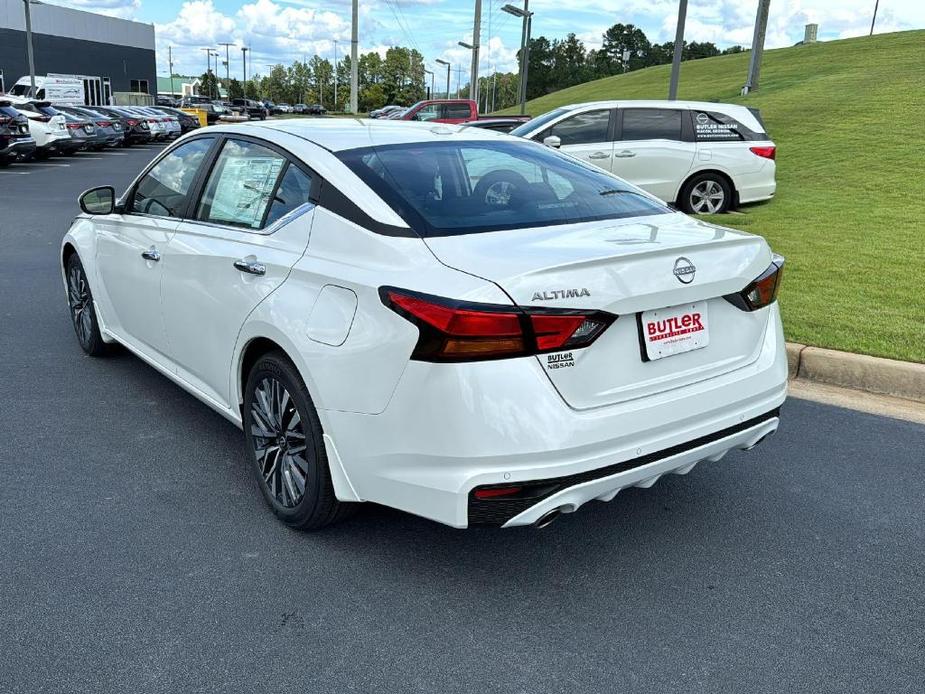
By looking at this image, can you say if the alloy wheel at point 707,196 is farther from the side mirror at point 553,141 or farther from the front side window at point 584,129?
the side mirror at point 553,141

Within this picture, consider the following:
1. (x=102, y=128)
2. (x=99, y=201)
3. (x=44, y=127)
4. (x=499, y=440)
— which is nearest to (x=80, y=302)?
(x=99, y=201)

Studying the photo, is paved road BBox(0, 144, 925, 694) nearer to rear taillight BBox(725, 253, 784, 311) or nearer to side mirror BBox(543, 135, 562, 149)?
rear taillight BBox(725, 253, 784, 311)

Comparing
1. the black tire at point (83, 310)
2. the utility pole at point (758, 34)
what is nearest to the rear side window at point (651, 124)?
the black tire at point (83, 310)

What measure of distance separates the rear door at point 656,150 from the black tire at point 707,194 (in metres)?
0.20

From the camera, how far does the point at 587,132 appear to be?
1265cm

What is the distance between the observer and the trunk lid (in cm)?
280

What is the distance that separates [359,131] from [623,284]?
5.56 feet

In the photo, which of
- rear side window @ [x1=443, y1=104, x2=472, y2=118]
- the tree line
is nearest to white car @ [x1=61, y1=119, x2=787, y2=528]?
rear side window @ [x1=443, y1=104, x2=472, y2=118]

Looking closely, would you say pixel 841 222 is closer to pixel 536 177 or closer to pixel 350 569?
pixel 536 177

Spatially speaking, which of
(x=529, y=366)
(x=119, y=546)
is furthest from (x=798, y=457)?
(x=119, y=546)

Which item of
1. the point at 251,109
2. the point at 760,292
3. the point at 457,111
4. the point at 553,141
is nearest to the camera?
the point at 760,292

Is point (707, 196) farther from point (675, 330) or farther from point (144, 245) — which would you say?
point (675, 330)

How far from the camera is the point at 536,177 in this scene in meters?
3.91

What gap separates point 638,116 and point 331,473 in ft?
34.7
